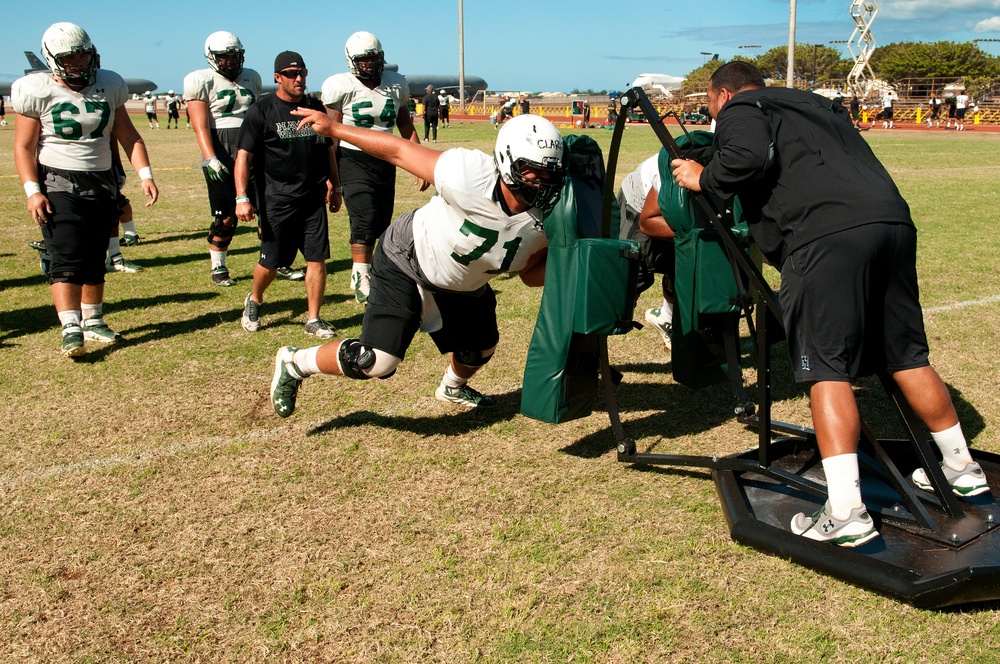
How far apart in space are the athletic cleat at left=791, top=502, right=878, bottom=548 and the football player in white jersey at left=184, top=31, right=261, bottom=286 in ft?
19.8

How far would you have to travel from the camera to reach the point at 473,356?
17.0 feet

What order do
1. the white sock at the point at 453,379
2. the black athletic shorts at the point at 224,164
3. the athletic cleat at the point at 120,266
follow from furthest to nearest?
the athletic cleat at the point at 120,266 < the black athletic shorts at the point at 224,164 < the white sock at the point at 453,379

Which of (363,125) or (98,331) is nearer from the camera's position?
(98,331)

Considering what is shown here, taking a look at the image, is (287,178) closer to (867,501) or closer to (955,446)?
(867,501)

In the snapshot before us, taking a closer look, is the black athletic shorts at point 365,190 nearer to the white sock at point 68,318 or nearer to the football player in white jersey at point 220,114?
the football player in white jersey at point 220,114

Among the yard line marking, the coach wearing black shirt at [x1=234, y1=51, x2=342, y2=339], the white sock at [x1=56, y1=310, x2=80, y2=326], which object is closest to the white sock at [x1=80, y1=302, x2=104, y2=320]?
the white sock at [x1=56, y1=310, x2=80, y2=326]

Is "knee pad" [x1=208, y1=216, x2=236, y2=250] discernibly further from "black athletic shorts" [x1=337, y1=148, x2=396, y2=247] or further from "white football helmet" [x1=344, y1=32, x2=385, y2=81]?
"white football helmet" [x1=344, y1=32, x2=385, y2=81]

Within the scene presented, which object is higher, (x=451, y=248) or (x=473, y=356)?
(x=451, y=248)

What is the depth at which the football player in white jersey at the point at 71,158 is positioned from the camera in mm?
6164

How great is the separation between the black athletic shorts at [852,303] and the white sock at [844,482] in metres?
0.32

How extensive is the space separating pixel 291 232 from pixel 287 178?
0.44 meters

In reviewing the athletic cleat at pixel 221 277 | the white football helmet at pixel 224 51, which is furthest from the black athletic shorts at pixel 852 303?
the athletic cleat at pixel 221 277

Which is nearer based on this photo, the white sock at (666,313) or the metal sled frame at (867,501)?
the metal sled frame at (867,501)

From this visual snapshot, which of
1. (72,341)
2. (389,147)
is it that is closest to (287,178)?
(72,341)
